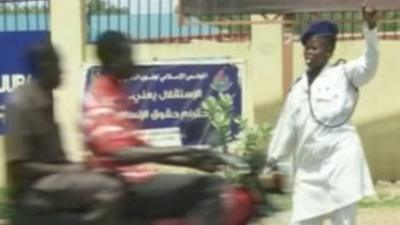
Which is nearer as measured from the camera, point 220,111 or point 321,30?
point 321,30

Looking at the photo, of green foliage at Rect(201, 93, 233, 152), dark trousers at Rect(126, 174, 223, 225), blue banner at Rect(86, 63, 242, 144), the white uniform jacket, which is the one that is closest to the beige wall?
blue banner at Rect(86, 63, 242, 144)

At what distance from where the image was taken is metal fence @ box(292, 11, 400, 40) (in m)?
15.9

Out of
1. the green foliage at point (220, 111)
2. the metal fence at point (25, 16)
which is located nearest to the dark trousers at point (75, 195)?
the green foliage at point (220, 111)

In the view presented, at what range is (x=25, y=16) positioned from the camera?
643 inches

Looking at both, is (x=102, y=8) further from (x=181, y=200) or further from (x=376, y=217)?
(x=181, y=200)

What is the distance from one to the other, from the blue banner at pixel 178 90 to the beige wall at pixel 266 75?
0.47 ft

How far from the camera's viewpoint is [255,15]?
15.9m

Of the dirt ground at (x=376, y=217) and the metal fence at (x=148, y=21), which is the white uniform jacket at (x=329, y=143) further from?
the metal fence at (x=148, y=21)

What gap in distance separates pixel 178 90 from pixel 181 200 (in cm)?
894

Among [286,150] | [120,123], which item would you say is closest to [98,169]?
[120,123]

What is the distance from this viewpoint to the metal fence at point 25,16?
16203 millimetres

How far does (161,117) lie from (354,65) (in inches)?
261

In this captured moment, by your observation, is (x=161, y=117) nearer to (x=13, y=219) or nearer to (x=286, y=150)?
(x=286, y=150)

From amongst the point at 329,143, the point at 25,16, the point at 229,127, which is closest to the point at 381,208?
the point at 229,127
